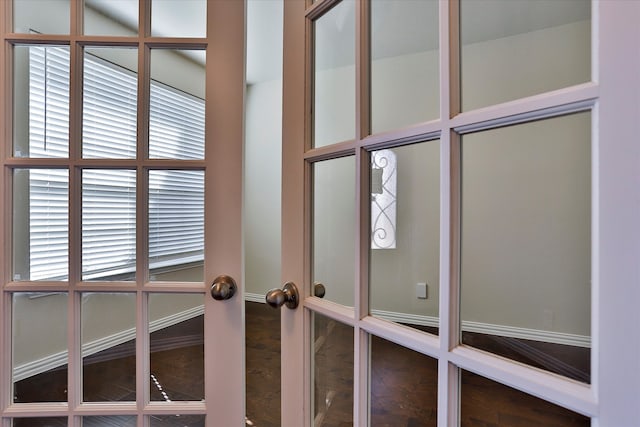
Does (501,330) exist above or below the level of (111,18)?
below

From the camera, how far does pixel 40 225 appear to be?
927mm

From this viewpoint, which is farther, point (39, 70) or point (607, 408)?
point (39, 70)

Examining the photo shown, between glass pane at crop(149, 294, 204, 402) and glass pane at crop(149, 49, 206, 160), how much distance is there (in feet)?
1.44

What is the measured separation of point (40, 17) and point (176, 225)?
0.75 meters

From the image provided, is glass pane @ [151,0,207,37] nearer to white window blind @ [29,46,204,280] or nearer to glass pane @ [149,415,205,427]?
white window blind @ [29,46,204,280]

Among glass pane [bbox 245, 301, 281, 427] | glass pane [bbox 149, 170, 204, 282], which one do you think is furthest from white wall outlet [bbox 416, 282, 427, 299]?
glass pane [bbox 245, 301, 281, 427]

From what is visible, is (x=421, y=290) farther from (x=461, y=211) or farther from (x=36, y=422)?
(x=36, y=422)

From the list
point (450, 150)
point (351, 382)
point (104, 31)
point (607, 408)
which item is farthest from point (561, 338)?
point (104, 31)

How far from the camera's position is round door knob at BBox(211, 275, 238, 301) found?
85cm

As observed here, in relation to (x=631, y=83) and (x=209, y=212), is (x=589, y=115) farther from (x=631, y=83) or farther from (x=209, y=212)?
(x=209, y=212)

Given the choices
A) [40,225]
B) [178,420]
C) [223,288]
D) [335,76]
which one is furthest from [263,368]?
[335,76]

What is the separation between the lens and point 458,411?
0.53m

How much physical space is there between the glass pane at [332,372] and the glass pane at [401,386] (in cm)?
6

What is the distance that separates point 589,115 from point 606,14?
0.12 meters
